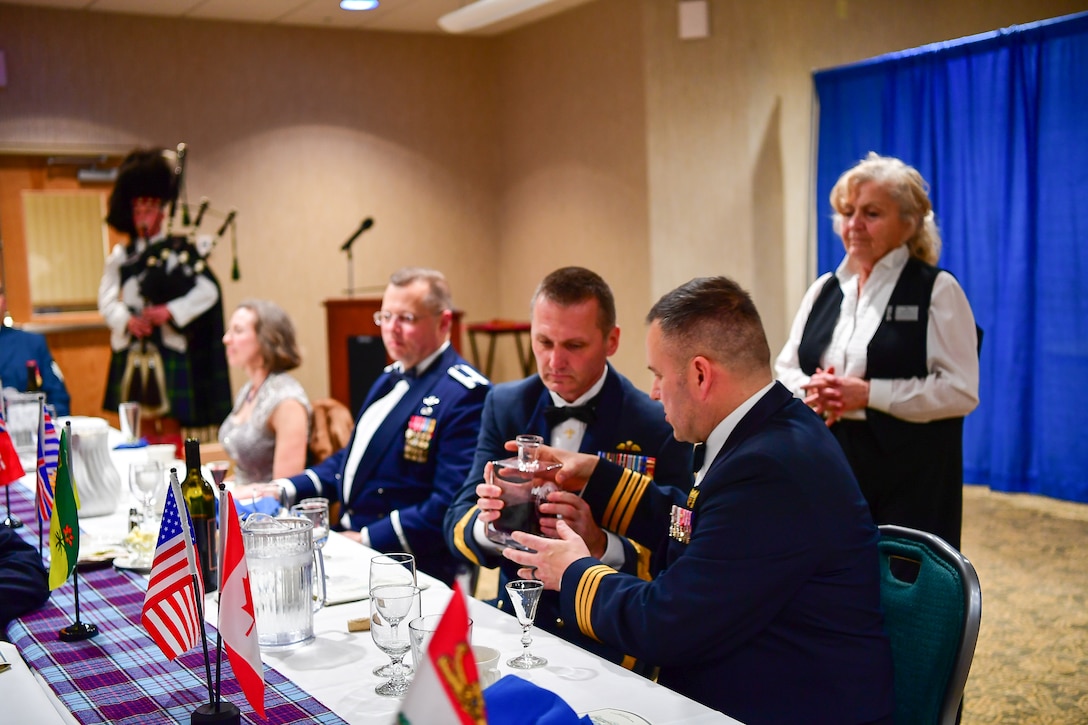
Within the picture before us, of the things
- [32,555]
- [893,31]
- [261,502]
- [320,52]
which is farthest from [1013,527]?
[320,52]

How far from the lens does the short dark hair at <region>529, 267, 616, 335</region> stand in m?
2.53

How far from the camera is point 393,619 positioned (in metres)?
1.55

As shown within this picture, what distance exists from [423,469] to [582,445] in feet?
2.64

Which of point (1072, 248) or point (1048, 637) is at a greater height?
point (1072, 248)

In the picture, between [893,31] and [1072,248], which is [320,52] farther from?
[1072,248]

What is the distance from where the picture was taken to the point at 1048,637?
12.7 ft

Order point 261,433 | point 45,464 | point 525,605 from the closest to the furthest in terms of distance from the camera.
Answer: point 525,605, point 45,464, point 261,433

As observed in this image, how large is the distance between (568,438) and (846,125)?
16.1ft

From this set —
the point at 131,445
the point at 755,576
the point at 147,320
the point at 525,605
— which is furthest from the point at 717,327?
the point at 147,320

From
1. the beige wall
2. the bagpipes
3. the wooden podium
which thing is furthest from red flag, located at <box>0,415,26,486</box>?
the beige wall

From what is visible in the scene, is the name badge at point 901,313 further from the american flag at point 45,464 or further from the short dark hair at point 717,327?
the american flag at point 45,464

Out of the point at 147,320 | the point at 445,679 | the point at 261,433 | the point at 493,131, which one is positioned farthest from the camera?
the point at 493,131

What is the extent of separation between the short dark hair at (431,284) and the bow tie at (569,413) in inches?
31.5

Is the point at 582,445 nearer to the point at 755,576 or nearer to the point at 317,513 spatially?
the point at 317,513
